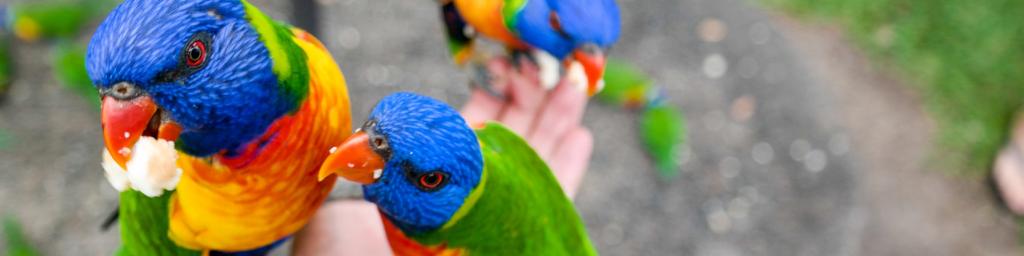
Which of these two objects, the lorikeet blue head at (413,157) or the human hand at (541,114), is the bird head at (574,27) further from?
the lorikeet blue head at (413,157)

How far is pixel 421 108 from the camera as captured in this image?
2.97 ft

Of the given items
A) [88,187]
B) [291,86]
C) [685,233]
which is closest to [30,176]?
[88,187]

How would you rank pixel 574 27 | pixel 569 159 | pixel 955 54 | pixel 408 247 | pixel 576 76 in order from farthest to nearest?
pixel 955 54
pixel 569 159
pixel 576 76
pixel 574 27
pixel 408 247

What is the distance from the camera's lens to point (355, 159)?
2.89ft

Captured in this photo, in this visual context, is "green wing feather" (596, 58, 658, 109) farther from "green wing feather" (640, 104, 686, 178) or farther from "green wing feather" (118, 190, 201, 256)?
"green wing feather" (118, 190, 201, 256)

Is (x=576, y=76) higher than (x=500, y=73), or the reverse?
(x=576, y=76)

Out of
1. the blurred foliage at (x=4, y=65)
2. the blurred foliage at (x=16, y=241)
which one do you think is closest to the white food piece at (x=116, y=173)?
the blurred foliage at (x=16, y=241)

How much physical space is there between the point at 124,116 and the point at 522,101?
1.07 metres

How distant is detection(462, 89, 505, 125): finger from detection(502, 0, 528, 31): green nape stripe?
16.6 inches

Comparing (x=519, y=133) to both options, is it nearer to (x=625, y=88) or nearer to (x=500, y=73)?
(x=500, y=73)

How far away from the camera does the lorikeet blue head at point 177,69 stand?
2.44 feet

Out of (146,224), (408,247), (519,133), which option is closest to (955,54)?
(519,133)

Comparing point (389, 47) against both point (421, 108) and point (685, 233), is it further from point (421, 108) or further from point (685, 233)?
point (421, 108)

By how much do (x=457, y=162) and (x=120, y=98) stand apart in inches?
13.8
